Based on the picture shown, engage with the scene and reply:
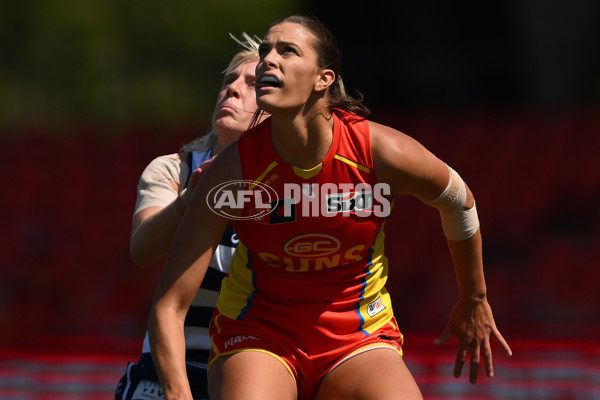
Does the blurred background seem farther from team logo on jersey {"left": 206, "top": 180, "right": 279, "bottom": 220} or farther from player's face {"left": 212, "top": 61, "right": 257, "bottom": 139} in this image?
team logo on jersey {"left": 206, "top": 180, "right": 279, "bottom": 220}

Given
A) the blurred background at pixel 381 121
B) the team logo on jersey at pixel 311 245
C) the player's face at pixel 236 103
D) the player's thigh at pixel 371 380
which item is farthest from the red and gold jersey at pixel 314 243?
the blurred background at pixel 381 121

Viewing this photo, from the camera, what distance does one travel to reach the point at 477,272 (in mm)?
3451

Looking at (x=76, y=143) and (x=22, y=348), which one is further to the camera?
(x=76, y=143)

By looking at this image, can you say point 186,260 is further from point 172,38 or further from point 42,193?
point 172,38

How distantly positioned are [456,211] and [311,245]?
0.57m

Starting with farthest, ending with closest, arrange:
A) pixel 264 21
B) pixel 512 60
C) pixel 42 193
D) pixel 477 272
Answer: pixel 264 21
pixel 512 60
pixel 42 193
pixel 477 272

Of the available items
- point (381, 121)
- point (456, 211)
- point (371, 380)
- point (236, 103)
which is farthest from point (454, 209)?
point (381, 121)

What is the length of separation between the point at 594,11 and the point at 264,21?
739 centimetres

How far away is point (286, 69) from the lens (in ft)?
10.1

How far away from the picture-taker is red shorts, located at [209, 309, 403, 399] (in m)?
3.12

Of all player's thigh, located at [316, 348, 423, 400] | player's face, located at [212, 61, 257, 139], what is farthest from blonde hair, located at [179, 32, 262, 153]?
player's thigh, located at [316, 348, 423, 400]

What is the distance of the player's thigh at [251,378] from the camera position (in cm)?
293

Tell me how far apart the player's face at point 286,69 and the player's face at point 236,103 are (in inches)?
28.1

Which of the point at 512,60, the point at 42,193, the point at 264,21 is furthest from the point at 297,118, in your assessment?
the point at 264,21
